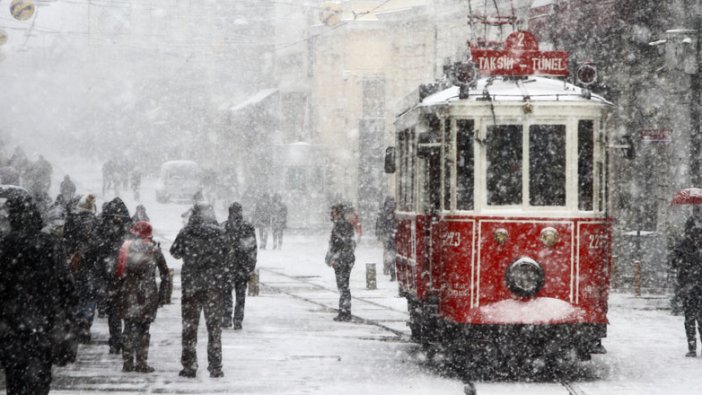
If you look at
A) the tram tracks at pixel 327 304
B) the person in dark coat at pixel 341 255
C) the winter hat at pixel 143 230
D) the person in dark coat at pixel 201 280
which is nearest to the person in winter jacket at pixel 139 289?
the winter hat at pixel 143 230

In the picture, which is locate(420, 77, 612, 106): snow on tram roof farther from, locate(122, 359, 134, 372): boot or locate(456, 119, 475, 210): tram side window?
locate(122, 359, 134, 372): boot

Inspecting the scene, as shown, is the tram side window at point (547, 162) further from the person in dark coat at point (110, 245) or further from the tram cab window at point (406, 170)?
the person in dark coat at point (110, 245)

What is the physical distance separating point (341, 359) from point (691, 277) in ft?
14.4

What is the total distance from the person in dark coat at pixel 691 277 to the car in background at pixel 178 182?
44373 mm

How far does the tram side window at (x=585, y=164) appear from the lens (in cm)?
1349

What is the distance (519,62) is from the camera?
1400cm

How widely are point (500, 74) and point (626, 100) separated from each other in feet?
50.0

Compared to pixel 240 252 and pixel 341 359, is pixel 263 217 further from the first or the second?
pixel 341 359

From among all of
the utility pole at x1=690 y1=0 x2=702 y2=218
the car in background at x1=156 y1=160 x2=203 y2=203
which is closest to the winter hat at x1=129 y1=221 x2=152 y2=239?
the utility pole at x1=690 y1=0 x2=702 y2=218

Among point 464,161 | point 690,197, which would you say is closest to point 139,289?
point 464,161

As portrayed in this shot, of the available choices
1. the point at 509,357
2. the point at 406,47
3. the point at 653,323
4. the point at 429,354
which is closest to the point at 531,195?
the point at 509,357

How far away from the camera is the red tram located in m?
13.3

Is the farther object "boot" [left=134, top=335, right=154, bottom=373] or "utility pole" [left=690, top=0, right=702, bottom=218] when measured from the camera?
"utility pole" [left=690, top=0, right=702, bottom=218]

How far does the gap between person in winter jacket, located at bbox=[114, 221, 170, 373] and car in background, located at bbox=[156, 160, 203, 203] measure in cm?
4558
